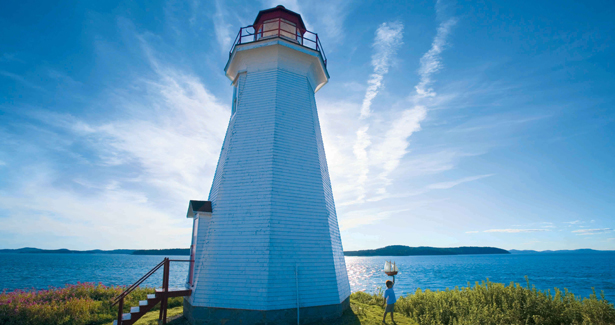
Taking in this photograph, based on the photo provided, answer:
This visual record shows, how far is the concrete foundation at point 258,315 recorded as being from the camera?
27.7 feet

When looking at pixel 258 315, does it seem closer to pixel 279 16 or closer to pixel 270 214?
pixel 270 214

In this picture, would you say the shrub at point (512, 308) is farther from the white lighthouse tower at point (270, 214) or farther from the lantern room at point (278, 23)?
Result: the lantern room at point (278, 23)

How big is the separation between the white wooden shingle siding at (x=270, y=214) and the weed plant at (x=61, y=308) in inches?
174

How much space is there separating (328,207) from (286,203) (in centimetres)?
171

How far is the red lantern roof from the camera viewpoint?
12.7 meters

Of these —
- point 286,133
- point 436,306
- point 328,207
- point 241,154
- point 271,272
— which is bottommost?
point 436,306

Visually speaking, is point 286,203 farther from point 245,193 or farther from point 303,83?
point 303,83

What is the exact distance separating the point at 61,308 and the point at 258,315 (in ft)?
23.5

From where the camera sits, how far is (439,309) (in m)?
9.38

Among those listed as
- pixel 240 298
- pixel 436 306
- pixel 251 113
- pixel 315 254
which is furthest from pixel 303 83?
pixel 436 306

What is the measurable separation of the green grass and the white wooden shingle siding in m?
1.70

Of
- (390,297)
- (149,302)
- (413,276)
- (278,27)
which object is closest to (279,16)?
(278,27)

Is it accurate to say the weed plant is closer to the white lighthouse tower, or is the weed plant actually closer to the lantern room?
the white lighthouse tower

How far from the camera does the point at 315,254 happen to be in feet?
31.2
